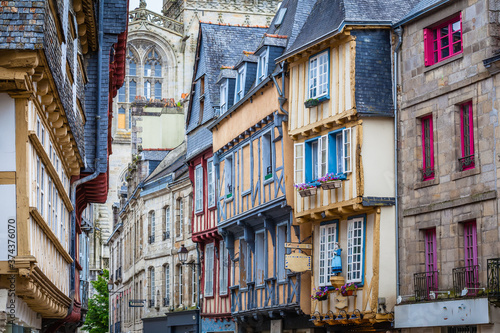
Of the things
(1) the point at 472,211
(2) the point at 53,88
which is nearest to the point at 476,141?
(1) the point at 472,211

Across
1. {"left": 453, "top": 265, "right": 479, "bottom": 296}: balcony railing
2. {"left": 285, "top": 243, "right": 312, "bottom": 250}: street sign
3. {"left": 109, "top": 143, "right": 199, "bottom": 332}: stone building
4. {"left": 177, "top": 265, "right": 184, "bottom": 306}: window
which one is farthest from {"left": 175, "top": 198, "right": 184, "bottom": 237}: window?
{"left": 453, "top": 265, "right": 479, "bottom": 296}: balcony railing

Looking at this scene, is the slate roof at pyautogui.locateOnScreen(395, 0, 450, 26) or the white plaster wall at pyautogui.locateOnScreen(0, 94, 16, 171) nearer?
the white plaster wall at pyautogui.locateOnScreen(0, 94, 16, 171)

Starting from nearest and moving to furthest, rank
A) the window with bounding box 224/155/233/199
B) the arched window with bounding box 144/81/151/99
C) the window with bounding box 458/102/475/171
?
the window with bounding box 458/102/475/171
the window with bounding box 224/155/233/199
the arched window with bounding box 144/81/151/99

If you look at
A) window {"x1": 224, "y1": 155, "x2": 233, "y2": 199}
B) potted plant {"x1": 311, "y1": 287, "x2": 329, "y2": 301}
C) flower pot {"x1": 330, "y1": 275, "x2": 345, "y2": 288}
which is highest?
window {"x1": 224, "y1": 155, "x2": 233, "y2": 199}

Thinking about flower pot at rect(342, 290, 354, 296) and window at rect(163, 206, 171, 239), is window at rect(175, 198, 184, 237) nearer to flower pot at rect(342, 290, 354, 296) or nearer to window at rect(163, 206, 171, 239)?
window at rect(163, 206, 171, 239)

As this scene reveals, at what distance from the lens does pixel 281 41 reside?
27578 millimetres

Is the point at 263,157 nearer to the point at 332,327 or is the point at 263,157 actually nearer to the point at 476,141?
the point at 332,327

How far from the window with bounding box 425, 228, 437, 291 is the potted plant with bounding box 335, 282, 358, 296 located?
75.2 inches

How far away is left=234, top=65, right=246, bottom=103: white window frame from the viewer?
30.0 metres

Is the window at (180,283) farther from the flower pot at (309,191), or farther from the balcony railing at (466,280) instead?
the balcony railing at (466,280)

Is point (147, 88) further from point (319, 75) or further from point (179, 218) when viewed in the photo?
point (319, 75)

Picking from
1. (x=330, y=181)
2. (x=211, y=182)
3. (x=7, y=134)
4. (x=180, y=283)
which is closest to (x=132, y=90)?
(x=180, y=283)

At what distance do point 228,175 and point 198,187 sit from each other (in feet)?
14.0

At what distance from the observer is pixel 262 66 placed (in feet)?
93.2
